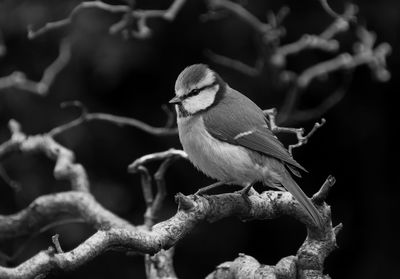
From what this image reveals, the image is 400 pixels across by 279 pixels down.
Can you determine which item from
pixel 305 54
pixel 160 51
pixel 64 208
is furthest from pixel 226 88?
pixel 305 54

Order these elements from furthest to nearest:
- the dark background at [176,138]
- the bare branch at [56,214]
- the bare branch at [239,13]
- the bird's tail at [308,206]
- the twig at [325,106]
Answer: the twig at [325,106]
the dark background at [176,138]
the bare branch at [239,13]
the bare branch at [56,214]
the bird's tail at [308,206]

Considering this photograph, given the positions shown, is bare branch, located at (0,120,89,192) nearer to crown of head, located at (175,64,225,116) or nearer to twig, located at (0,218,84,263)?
twig, located at (0,218,84,263)

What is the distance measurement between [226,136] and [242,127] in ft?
0.30

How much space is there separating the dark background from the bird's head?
154 centimetres

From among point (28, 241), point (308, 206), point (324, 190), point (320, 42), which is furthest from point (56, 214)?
point (320, 42)

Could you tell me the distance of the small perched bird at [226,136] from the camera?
332cm

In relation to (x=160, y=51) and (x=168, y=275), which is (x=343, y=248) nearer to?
(x=160, y=51)

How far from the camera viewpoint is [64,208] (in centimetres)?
361

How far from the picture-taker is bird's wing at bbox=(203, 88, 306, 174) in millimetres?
3324

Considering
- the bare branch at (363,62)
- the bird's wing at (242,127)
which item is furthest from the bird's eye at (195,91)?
the bare branch at (363,62)

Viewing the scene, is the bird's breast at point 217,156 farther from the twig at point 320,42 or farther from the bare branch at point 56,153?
the twig at point 320,42

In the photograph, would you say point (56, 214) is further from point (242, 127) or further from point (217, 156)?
point (242, 127)

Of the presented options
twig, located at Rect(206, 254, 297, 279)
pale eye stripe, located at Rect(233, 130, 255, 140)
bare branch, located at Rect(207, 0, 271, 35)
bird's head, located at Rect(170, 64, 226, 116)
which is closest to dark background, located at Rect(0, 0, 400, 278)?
bare branch, located at Rect(207, 0, 271, 35)

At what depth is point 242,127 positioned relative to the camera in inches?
136
